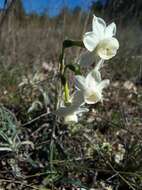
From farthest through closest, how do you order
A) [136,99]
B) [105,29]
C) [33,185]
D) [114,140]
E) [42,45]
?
[42,45], [136,99], [114,140], [33,185], [105,29]

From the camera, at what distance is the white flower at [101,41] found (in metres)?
1.44

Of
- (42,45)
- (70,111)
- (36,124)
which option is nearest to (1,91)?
(36,124)

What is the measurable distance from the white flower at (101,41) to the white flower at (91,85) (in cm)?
5

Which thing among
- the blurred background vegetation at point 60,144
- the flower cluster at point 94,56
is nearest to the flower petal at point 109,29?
the flower cluster at point 94,56

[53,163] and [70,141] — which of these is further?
[70,141]

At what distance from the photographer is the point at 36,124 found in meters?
2.40

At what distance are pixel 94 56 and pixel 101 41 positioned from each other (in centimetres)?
5

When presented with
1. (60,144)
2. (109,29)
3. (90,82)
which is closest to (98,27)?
(109,29)

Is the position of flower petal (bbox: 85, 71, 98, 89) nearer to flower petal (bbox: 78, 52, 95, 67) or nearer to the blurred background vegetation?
flower petal (bbox: 78, 52, 95, 67)

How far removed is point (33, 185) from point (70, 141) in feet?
1.28

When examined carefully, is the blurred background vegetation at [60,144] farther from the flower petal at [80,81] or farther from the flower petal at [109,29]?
the flower petal at [109,29]

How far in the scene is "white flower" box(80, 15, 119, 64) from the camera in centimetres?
144

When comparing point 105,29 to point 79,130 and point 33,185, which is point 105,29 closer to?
point 33,185

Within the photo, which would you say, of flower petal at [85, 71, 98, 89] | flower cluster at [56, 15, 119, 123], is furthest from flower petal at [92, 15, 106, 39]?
flower petal at [85, 71, 98, 89]
